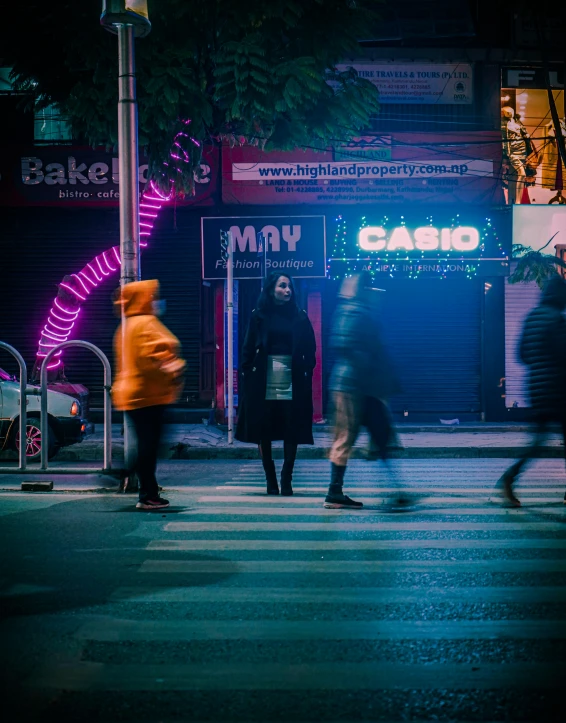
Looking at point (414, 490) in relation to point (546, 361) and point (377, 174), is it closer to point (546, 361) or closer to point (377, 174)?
point (546, 361)

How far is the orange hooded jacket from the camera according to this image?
7.05 m

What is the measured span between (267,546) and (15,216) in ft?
49.7

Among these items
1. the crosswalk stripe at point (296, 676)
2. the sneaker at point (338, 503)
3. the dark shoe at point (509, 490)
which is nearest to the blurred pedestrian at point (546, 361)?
the dark shoe at point (509, 490)

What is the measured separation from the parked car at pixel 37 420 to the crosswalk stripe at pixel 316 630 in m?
8.14

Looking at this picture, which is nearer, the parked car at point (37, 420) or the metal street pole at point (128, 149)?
the metal street pole at point (128, 149)

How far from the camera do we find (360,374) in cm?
694

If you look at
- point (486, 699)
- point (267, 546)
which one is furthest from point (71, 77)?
point (486, 699)

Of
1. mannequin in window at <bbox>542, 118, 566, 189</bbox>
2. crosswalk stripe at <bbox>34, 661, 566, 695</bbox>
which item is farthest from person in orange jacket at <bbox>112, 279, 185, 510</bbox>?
mannequin in window at <bbox>542, 118, 566, 189</bbox>

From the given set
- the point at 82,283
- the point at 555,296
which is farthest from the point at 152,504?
the point at 82,283

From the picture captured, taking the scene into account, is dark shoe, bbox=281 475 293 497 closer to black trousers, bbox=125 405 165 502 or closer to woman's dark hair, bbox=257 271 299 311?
black trousers, bbox=125 405 165 502

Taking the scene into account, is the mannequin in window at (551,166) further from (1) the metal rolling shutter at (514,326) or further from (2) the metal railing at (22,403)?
(2) the metal railing at (22,403)

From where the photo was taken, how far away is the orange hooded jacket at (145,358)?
23.1ft

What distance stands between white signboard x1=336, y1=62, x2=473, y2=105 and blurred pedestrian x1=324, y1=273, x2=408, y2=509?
13.5m

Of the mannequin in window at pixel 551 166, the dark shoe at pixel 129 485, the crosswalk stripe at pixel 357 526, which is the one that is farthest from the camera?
the mannequin in window at pixel 551 166
